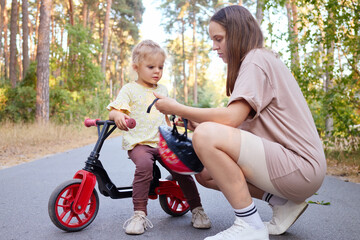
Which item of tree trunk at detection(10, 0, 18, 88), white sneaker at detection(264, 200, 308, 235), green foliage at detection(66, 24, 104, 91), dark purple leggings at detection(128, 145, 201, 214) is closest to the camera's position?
white sneaker at detection(264, 200, 308, 235)

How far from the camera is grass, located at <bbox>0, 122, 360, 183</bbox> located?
6561 millimetres

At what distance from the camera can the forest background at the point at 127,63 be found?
256 inches

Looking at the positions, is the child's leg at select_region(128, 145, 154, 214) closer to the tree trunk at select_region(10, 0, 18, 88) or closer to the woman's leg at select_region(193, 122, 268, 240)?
the woman's leg at select_region(193, 122, 268, 240)

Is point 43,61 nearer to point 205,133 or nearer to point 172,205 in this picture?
point 172,205

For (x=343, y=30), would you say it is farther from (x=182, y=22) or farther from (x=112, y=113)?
(x=182, y=22)

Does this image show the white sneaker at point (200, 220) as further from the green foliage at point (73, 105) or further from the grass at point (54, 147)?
the green foliage at point (73, 105)

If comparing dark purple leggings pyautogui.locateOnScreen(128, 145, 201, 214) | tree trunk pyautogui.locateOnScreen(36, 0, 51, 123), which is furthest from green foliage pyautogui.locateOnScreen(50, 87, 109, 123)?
dark purple leggings pyautogui.locateOnScreen(128, 145, 201, 214)

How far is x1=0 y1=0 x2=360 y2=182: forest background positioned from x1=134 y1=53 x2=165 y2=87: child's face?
2.11ft

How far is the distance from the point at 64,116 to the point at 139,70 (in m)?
14.2

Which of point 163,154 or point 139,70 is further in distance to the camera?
point 139,70

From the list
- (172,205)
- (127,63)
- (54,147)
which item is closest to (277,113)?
(172,205)

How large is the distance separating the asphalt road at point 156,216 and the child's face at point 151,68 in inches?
47.5

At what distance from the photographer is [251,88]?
7.52ft

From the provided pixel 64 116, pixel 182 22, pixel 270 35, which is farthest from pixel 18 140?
pixel 182 22
